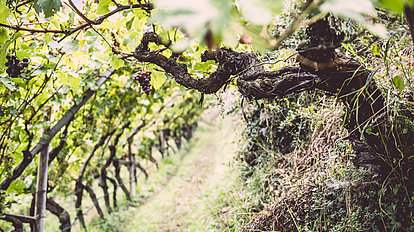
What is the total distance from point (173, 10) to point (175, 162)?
12.2 m

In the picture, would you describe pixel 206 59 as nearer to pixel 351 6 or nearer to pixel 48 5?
pixel 48 5

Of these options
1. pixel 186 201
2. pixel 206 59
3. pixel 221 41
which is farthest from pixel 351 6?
pixel 186 201

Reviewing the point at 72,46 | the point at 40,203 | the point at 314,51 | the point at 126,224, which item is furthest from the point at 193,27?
the point at 126,224

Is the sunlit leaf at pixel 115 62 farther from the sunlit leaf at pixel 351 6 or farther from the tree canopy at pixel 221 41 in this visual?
the sunlit leaf at pixel 351 6

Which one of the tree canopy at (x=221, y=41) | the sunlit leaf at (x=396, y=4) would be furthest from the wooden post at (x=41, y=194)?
the sunlit leaf at (x=396, y=4)

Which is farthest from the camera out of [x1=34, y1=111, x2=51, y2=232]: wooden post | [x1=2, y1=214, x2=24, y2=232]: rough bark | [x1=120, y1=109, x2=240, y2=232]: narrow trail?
[x1=120, y1=109, x2=240, y2=232]: narrow trail

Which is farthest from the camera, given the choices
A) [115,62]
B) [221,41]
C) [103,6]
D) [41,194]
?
[41,194]

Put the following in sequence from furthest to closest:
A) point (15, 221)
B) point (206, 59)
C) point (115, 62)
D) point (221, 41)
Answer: point (15, 221), point (115, 62), point (206, 59), point (221, 41)

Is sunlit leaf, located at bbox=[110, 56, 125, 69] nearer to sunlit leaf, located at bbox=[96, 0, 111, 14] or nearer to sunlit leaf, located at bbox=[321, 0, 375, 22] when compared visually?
sunlit leaf, located at bbox=[96, 0, 111, 14]

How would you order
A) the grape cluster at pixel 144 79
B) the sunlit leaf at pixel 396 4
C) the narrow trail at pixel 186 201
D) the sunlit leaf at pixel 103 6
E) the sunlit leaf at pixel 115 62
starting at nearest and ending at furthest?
the sunlit leaf at pixel 396 4 < the sunlit leaf at pixel 103 6 < the sunlit leaf at pixel 115 62 < the grape cluster at pixel 144 79 < the narrow trail at pixel 186 201

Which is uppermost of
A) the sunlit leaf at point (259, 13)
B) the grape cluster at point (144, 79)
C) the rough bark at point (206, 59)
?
the grape cluster at point (144, 79)

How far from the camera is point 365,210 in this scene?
6.28ft

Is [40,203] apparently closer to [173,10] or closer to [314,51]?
[314,51]

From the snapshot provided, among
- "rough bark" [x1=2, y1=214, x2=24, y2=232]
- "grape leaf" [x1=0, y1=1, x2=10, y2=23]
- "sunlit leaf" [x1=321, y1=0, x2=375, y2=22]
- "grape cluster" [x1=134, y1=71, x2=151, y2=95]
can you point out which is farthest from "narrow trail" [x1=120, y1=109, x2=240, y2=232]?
"sunlit leaf" [x1=321, y1=0, x2=375, y2=22]
